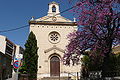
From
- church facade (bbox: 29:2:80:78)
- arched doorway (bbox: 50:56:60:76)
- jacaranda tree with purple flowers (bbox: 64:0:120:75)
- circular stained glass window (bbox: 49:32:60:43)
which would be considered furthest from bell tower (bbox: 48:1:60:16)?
jacaranda tree with purple flowers (bbox: 64:0:120:75)

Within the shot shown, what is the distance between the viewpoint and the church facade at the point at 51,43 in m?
23.2

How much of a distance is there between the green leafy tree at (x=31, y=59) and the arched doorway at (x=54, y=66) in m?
2.78

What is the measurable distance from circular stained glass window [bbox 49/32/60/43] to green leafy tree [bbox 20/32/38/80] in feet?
9.32

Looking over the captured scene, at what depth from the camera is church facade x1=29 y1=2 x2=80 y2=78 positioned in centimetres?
2320

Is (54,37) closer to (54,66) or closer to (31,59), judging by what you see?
(54,66)

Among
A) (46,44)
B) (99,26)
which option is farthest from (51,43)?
(99,26)

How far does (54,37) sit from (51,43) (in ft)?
3.69

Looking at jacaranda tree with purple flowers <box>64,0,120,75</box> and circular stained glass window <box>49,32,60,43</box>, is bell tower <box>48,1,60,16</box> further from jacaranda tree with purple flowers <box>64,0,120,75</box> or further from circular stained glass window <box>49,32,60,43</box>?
jacaranda tree with purple flowers <box>64,0,120,75</box>

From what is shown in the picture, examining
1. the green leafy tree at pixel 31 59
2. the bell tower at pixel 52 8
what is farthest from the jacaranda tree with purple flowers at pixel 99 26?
the bell tower at pixel 52 8

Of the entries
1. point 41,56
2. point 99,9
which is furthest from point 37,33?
point 99,9

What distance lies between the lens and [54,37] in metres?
24.5

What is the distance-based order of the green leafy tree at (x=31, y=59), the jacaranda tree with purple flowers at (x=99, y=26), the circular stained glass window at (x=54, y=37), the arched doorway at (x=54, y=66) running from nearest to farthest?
the jacaranda tree with purple flowers at (x=99, y=26), the green leafy tree at (x=31, y=59), the arched doorway at (x=54, y=66), the circular stained glass window at (x=54, y=37)

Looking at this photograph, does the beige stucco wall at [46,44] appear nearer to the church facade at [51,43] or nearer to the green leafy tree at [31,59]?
the church facade at [51,43]

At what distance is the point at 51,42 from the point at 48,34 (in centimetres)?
137
